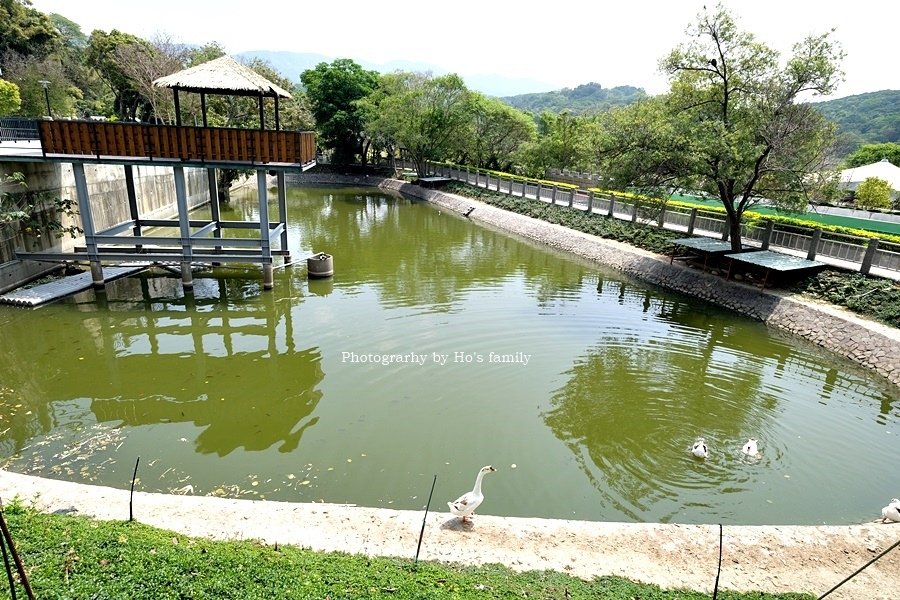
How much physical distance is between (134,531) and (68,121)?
13341mm

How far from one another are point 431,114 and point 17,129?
2684 cm

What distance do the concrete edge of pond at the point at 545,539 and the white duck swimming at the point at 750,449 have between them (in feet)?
6.25

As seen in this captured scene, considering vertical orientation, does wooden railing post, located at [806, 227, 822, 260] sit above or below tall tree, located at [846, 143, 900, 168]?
below

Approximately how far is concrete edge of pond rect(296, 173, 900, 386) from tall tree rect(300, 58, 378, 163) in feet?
87.3

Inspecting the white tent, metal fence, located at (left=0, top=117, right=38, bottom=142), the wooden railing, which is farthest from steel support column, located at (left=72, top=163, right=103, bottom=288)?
the white tent

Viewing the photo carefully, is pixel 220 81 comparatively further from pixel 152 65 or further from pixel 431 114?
pixel 431 114

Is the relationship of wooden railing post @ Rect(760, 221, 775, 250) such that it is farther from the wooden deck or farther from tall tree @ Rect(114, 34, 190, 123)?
tall tree @ Rect(114, 34, 190, 123)

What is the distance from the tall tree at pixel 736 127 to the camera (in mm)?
17391

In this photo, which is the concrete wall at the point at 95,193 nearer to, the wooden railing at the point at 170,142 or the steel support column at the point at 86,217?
the steel support column at the point at 86,217

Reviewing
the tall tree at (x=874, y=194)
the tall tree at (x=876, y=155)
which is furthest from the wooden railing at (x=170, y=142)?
the tall tree at (x=876, y=155)

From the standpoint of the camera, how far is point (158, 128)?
50.0 feet

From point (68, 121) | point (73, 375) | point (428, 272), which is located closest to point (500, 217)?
point (428, 272)

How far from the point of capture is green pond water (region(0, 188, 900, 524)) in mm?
8414

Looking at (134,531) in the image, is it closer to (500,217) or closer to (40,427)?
(40,427)
